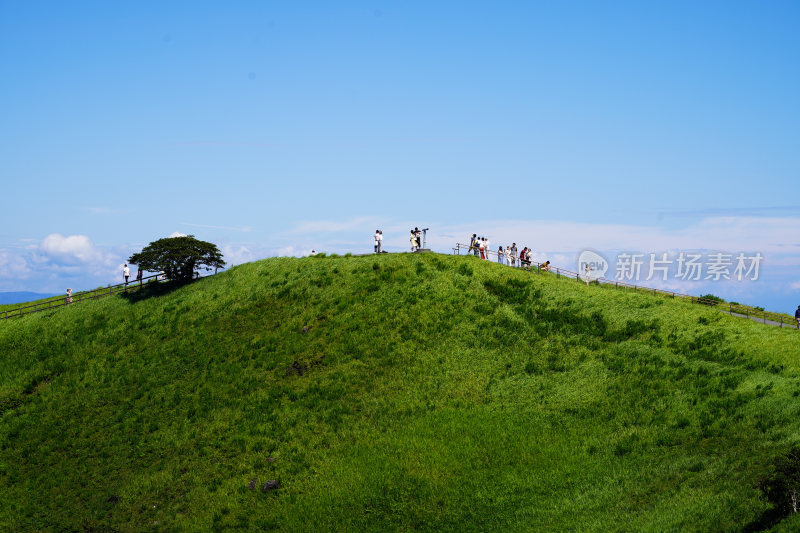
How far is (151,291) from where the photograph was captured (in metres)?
56.7

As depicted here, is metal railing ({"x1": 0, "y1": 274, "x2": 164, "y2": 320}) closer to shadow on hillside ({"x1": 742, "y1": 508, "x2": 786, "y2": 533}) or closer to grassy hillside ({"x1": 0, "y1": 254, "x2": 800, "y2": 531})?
grassy hillside ({"x1": 0, "y1": 254, "x2": 800, "y2": 531})

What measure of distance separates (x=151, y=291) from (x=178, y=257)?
4292 mm

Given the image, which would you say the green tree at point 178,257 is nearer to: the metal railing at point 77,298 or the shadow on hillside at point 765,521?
the metal railing at point 77,298

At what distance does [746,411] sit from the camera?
30.2 metres

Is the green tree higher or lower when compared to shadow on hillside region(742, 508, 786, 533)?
higher

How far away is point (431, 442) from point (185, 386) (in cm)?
1759

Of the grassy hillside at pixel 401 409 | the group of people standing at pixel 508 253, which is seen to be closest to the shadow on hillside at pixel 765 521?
the grassy hillside at pixel 401 409

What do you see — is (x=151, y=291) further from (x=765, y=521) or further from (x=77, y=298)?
(x=765, y=521)

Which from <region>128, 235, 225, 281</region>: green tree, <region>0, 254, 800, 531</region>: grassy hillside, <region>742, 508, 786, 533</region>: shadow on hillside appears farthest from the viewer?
<region>128, 235, 225, 281</region>: green tree

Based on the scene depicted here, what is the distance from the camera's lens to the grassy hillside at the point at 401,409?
2902 cm

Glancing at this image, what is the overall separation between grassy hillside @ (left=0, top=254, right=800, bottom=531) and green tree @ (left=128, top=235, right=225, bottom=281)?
4.95 meters

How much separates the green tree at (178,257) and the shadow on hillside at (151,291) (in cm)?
82

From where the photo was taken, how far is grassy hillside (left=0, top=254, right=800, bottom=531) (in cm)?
2902

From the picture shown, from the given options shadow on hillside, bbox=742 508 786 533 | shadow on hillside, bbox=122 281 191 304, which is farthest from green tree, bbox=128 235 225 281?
shadow on hillside, bbox=742 508 786 533
